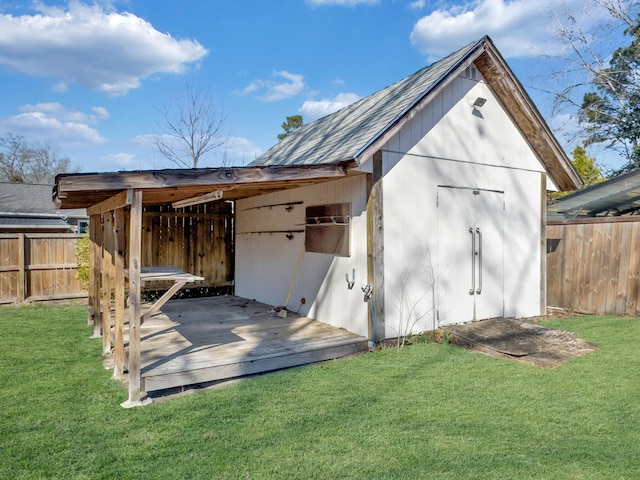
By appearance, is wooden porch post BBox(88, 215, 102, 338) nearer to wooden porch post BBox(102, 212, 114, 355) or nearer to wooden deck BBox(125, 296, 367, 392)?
wooden deck BBox(125, 296, 367, 392)

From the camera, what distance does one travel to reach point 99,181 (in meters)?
3.41

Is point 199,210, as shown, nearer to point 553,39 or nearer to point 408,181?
point 408,181

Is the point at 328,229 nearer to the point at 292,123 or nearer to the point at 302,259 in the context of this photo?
the point at 302,259

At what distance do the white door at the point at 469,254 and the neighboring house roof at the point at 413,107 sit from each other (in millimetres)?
1231

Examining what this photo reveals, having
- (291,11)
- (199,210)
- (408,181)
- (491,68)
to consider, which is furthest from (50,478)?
(291,11)

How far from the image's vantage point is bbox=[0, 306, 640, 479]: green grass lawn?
8.46 feet

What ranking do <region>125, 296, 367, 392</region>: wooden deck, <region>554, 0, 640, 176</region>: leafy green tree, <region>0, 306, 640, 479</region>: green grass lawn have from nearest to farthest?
<region>0, 306, 640, 479</region>: green grass lawn
<region>125, 296, 367, 392</region>: wooden deck
<region>554, 0, 640, 176</region>: leafy green tree

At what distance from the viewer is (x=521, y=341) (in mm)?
5418

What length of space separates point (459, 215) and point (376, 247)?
67.1 inches

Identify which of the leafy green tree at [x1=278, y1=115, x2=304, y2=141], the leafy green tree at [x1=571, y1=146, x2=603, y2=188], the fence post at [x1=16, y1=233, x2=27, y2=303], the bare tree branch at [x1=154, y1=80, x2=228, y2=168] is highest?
the leafy green tree at [x1=278, y1=115, x2=304, y2=141]

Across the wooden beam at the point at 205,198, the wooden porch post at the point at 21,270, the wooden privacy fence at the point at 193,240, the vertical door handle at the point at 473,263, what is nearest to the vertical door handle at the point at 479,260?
the vertical door handle at the point at 473,263

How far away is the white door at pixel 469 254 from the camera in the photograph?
6.03 m

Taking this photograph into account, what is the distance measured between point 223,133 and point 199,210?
36.5 feet

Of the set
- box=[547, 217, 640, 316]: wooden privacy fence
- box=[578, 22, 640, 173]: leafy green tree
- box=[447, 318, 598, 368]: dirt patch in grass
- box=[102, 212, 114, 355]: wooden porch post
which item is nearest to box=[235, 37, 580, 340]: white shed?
box=[447, 318, 598, 368]: dirt patch in grass
